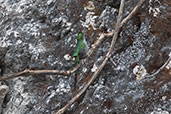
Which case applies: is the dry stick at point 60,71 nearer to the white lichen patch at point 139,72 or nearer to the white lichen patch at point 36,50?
the white lichen patch at point 139,72

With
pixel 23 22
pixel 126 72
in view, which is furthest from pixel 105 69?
pixel 23 22

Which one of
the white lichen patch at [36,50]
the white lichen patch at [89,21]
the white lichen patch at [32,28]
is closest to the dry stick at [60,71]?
the white lichen patch at [89,21]

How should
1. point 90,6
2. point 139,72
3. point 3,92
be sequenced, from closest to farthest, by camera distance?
1. point 139,72
2. point 3,92
3. point 90,6

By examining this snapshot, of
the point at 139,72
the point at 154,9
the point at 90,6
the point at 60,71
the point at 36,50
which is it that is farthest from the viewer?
the point at 90,6

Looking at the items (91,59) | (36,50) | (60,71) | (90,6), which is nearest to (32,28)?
(36,50)

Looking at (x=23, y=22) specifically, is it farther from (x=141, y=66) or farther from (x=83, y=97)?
(x=141, y=66)

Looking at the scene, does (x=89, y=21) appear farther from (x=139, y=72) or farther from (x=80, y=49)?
(x=139, y=72)

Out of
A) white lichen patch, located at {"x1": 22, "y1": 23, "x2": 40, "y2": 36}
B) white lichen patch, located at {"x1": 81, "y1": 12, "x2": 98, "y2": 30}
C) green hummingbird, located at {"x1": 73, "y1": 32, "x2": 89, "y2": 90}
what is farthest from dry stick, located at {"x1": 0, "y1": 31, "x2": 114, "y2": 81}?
white lichen patch, located at {"x1": 22, "y1": 23, "x2": 40, "y2": 36}

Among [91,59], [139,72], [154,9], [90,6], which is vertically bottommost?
[139,72]
